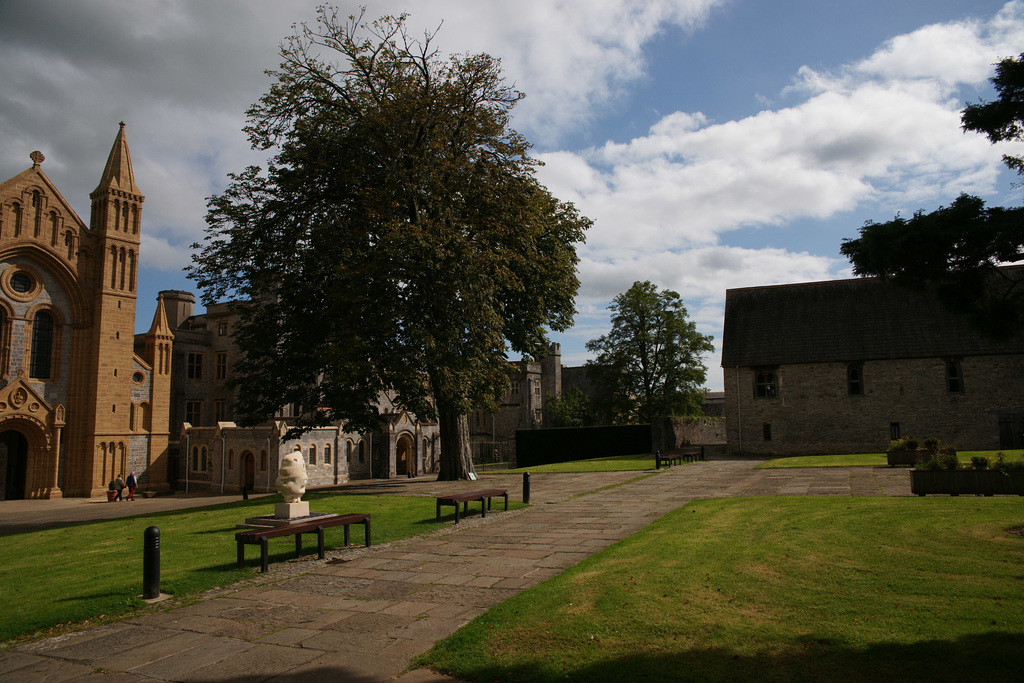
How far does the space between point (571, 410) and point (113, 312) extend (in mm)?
39163

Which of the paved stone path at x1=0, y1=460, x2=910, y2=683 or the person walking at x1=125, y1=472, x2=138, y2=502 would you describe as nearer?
the paved stone path at x1=0, y1=460, x2=910, y2=683

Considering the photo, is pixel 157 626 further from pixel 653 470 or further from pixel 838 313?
pixel 838 313

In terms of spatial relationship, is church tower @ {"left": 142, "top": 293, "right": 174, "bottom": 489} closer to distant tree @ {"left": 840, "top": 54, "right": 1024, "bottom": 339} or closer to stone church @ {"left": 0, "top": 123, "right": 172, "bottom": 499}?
stone church @ {"left": 0, "top": 123, "right": 172, "bottom": 499}

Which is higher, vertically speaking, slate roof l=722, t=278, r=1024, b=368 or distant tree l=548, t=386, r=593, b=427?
slate roof l=722, t=278, r=1024, b=368

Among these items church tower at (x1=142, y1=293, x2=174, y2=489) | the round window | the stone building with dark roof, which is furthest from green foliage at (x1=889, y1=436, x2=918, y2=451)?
the round window

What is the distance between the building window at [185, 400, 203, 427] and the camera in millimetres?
48781

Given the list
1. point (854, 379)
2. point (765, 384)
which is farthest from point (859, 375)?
point (765, 384)

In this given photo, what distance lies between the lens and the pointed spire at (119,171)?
38.5 metres

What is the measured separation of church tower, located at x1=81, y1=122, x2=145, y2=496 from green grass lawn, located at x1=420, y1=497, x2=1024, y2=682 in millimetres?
37130

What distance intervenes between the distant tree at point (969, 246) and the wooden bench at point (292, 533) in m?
8.73

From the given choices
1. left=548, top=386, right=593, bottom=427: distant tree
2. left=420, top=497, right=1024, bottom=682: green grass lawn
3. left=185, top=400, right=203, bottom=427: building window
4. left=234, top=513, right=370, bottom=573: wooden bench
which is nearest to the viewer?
left=420, top=497, right=1024, bottom=682: green grass lawn

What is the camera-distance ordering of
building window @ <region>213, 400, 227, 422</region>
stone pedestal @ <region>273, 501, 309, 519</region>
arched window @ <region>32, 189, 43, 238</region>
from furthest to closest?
building window @ <region>213, 400, 227, 422</region>, arched window @ <region>32, 189, 43, 238</region>, stone pedestal @ <region>273, 501, 309, 519</region>

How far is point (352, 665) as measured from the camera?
5656 millimetres

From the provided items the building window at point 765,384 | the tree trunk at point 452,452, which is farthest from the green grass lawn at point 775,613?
the building window at point 765,384
